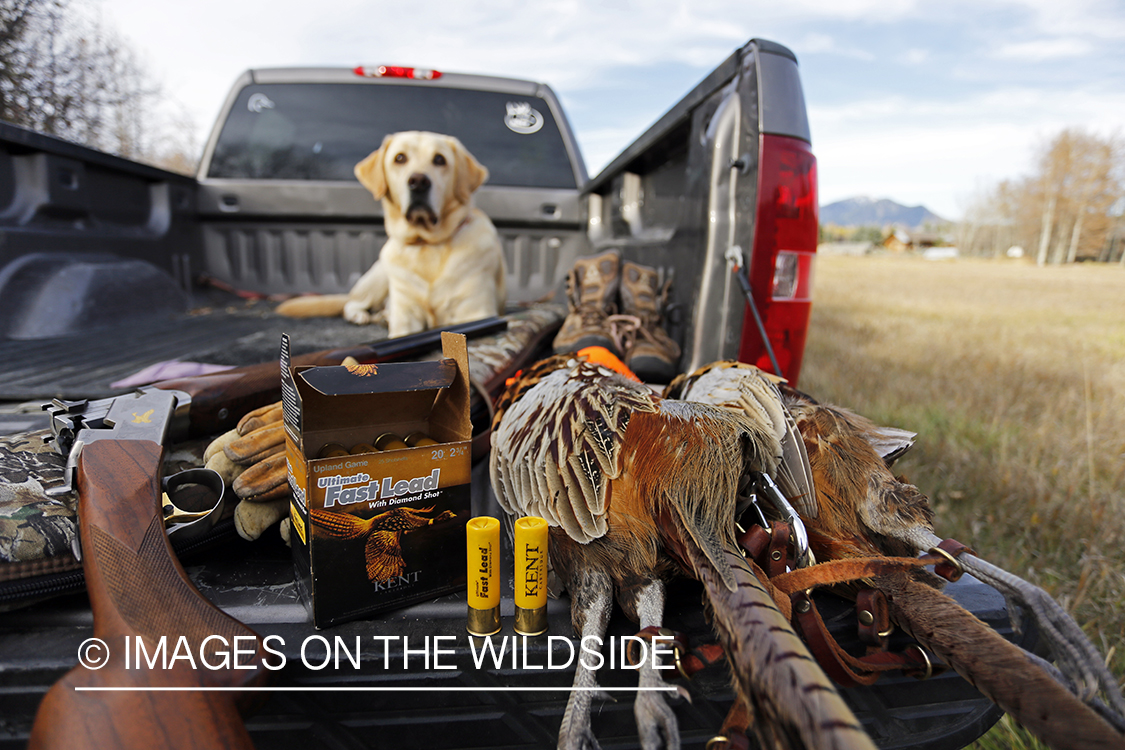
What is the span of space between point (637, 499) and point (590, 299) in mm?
1763

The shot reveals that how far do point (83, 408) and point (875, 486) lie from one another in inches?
62.9

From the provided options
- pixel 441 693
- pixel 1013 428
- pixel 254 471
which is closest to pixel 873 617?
pixel 441 693

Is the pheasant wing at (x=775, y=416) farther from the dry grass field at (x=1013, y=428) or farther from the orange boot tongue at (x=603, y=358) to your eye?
the dry grass field at (x=1013, y=428)

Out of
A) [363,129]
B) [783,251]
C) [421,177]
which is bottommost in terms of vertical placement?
[783,251]

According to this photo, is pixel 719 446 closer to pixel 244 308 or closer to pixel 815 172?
pixel 815 172

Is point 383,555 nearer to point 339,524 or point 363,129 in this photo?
point 339,524

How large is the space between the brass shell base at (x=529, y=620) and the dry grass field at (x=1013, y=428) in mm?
1491

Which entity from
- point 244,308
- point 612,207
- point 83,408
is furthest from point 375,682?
point 244,308

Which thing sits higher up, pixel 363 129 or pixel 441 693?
pixel 363 129

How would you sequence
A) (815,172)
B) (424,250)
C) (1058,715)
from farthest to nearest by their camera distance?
(424,250) < (815,172) < (1058,715)

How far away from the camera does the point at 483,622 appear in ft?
3.22

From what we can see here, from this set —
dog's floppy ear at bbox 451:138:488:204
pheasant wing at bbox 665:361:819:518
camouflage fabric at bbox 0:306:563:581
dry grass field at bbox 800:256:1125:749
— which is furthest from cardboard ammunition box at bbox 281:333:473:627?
dog's floppy ear at bbox 451:138:488:204

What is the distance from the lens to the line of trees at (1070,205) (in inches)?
942

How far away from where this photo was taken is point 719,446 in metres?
1.01
